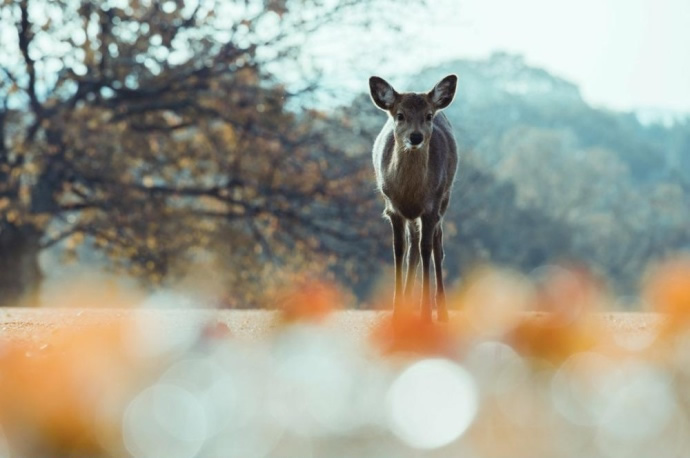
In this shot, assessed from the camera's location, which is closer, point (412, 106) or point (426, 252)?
point (412, 106)

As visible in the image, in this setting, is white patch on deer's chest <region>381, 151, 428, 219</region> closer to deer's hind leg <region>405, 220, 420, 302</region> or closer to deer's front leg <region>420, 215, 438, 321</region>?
deer's front leg <region>420, 215, 438, 321</region>

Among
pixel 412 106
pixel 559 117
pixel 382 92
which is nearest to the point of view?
pixel 412 106

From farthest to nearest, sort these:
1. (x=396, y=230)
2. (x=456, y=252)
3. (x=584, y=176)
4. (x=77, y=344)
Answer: (x=584, y=176)
(x=456, y=252)
(x=396, y=230)
(x=77, y=344)

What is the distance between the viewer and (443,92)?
9.73m

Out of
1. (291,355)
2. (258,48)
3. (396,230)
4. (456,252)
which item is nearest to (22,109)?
(258,48)

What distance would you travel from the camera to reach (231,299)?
94.7 feet

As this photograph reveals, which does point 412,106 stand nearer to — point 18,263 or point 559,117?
point 18,263

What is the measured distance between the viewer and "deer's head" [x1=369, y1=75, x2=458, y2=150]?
920 cm

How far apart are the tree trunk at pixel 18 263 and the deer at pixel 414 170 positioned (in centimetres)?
1762

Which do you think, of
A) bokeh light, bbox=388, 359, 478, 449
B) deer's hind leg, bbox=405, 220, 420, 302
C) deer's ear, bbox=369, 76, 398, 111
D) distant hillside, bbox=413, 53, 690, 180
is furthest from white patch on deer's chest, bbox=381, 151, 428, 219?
distant hillside, bbox=413, 53, 690, 180

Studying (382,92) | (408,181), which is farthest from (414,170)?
(382,92)

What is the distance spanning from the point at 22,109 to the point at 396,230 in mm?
17974

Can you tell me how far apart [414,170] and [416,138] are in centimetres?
43

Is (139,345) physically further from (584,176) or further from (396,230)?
(584,176)
